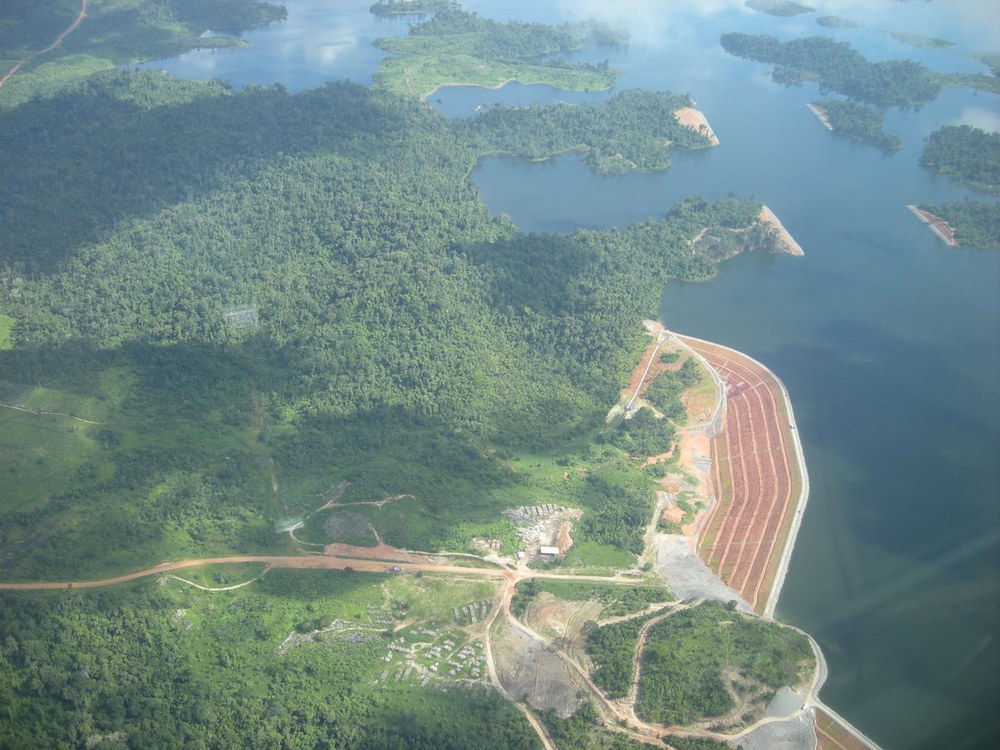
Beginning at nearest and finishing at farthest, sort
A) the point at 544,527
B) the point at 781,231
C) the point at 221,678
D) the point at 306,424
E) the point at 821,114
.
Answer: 1. the point at 221,678
2. the point at 544,527
3. the point at 306,424
4. the point at 781,231
5. the point at 821,114

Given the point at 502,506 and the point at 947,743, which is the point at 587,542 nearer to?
the point at 502,506

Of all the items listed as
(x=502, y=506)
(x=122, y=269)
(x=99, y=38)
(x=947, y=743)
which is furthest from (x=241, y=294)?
(x=99, y=38)

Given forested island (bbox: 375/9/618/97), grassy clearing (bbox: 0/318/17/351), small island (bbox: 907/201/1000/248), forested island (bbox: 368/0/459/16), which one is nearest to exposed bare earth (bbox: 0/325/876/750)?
grassy clearing (bbox: 0/318/17/351)

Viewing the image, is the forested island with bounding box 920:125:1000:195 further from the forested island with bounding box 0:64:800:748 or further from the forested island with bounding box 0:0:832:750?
the forested island with bounding box 0:0:832:750

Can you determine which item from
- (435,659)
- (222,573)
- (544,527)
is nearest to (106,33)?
(222,573)

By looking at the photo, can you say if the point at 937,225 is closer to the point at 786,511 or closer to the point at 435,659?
the point at 786,511
